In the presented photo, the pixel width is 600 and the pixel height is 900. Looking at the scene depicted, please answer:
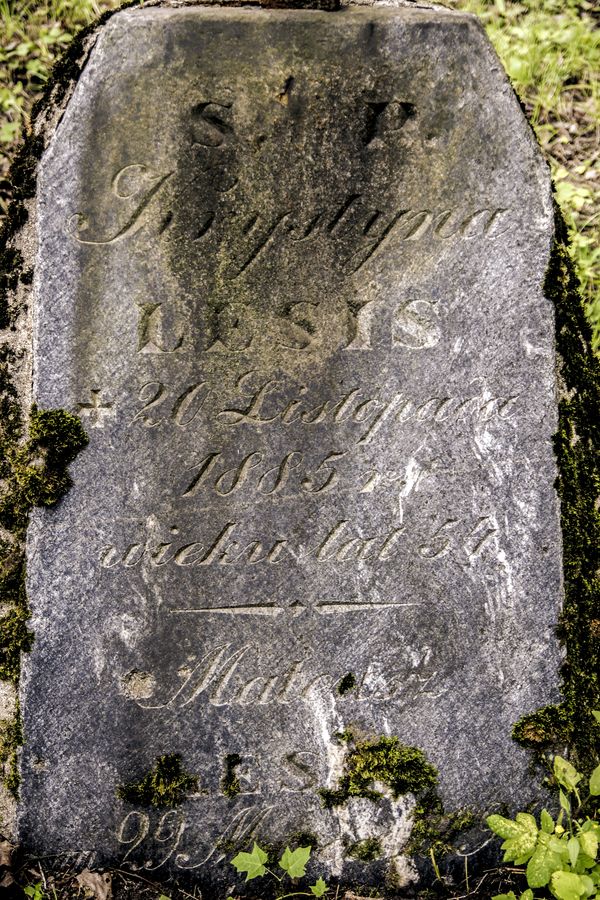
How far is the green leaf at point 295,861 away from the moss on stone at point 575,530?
778 mm

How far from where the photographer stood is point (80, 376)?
234 centimetres

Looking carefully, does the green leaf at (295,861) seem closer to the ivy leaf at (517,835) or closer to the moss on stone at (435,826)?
the moss on stone at (435,826)

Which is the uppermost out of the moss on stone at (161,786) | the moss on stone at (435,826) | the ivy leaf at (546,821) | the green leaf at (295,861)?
the ivy leaf at (546,821)

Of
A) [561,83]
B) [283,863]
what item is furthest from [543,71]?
[283,863]

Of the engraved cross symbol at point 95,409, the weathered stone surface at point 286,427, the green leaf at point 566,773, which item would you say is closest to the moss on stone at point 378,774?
the weathered stone surface at point 286,427

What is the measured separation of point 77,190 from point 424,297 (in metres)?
1.10

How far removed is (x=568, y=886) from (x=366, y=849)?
2.12 ft

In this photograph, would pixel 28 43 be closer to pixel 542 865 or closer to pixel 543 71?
pixel 543 71

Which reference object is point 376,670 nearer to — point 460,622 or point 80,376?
point 460,622

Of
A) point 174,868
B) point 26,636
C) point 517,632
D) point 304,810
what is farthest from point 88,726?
point 517,632

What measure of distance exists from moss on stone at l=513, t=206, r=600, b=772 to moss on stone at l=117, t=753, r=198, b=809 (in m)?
1.10

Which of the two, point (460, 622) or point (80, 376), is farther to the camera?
point (460, 622)

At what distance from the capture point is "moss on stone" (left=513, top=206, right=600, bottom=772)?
2.50 metres

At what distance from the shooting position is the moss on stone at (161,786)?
2.43m
